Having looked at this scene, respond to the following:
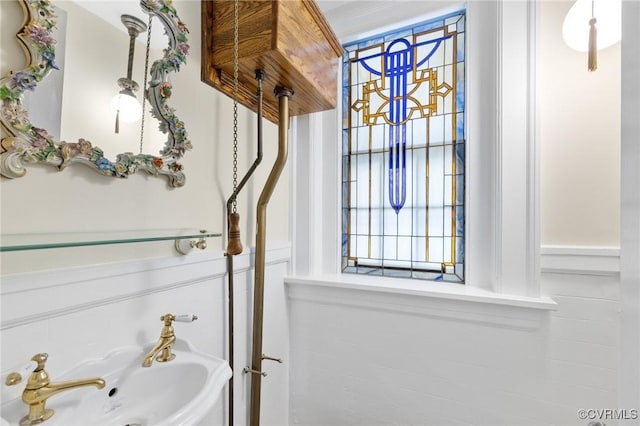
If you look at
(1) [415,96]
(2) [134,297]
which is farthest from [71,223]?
(1) [415,96]

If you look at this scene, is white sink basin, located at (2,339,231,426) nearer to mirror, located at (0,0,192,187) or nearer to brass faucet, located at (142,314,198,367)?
brass faucet, located at (142,314,198,367)

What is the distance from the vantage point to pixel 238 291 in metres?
1.12

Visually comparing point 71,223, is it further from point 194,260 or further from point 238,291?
point 238,291

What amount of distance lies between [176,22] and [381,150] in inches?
38.5

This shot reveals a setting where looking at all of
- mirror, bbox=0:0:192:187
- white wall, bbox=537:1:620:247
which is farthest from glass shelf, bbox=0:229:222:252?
white wall, bbox=537:1:620:247

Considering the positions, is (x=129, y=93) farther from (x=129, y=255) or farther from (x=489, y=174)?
(x=489, y=174)

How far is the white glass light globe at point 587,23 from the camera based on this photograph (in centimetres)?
94

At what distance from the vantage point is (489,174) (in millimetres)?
1212

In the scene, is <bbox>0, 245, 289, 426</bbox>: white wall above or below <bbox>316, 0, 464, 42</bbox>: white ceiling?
below

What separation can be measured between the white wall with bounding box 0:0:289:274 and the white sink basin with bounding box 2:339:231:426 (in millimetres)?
258

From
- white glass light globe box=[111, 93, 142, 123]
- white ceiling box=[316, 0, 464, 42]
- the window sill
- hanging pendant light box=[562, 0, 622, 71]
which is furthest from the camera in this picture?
white ceiling box=[316, 0, 464, 42]

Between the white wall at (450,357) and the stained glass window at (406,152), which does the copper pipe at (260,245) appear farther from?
the stained glass window at (406,152)

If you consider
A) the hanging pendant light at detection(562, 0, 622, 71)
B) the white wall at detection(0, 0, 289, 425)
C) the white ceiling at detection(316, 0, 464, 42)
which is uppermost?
the white ceiling at detection(316, 0, 464, 42)

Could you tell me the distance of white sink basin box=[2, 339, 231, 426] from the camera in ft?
1.96
